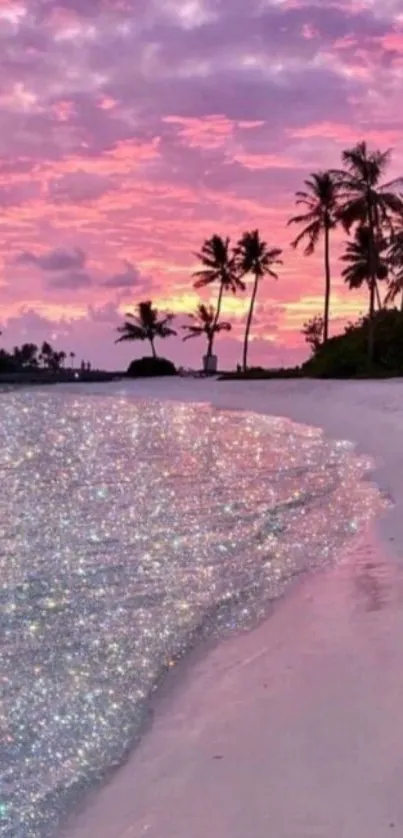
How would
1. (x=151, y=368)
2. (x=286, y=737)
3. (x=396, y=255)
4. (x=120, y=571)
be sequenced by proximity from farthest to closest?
(x=151, y=368) → (x=396, y=255) → (x=120, y=571) → (x=286, y=737)

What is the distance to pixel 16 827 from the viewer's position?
3.67m

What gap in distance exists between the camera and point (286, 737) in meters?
4.34

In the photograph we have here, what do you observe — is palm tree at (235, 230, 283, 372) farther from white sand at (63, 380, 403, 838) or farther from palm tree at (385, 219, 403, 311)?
white sand at (63, 380, 403, 838)

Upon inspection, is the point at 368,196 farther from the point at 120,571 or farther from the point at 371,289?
the point at 120,571

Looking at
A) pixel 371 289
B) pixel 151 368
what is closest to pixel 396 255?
pixel 371 289

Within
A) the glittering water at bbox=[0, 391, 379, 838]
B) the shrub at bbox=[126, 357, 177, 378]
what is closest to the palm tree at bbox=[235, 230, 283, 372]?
the shrub at bbox=[126, 357, 177, 378]

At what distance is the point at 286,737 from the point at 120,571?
→ 4.15 metres

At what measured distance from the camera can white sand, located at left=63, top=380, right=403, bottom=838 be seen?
3.58 m

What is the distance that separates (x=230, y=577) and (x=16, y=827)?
4411mm

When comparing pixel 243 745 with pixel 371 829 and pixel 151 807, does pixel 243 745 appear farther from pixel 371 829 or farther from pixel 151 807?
pixel 371 829

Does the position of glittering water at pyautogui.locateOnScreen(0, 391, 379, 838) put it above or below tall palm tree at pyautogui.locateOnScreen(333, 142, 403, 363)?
below

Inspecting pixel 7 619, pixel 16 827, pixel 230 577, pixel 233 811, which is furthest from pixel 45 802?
pixel 230 577

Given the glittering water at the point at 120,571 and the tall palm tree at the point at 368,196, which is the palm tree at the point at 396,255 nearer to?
the tall palm tree at the point at 368,196

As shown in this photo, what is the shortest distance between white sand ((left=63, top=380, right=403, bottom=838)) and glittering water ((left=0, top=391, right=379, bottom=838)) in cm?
21
